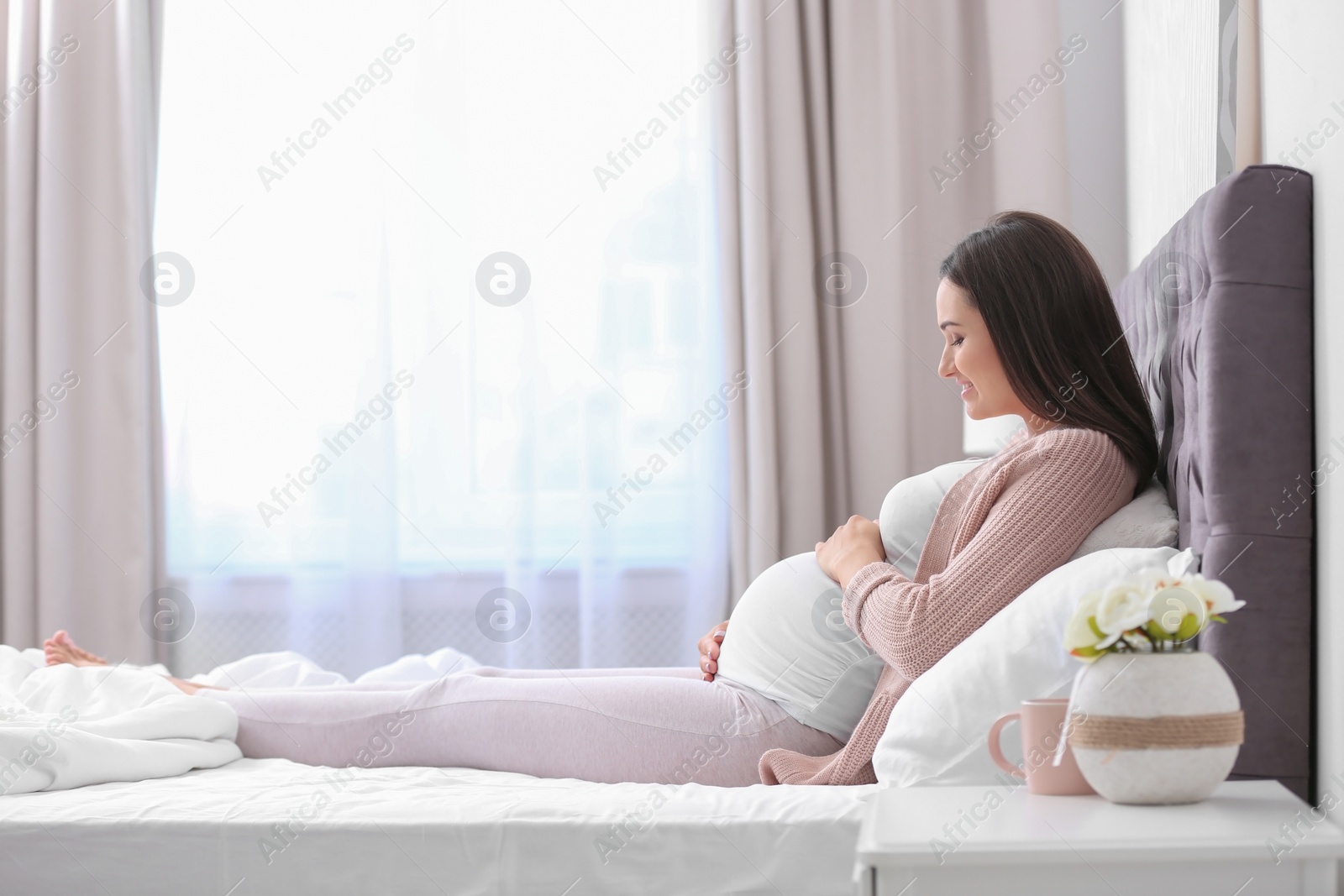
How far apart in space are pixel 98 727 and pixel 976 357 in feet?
3.72

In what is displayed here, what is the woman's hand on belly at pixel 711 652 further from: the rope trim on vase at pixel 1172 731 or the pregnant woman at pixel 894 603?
the rope trim on vase at pixel 1172 731

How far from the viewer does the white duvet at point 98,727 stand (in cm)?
115

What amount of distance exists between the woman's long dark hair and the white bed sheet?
1.55 ft

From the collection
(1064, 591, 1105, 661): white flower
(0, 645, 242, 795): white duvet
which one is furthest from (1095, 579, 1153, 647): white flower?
(0, 645, 242, 795): white duvet

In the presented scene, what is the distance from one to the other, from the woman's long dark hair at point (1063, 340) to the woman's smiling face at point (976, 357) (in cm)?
2

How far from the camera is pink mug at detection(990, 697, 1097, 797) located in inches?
31.8

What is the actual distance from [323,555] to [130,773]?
1.46m

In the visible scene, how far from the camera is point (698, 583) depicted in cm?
256

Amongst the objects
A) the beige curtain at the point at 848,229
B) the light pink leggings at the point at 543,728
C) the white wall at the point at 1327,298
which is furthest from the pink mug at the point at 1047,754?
the beige curtain at the point at 848,229

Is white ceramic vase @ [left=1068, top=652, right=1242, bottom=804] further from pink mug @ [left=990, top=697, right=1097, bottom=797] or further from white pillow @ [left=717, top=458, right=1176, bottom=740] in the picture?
white pillow @ [left=717, top=458, right=1176, bottom=740]

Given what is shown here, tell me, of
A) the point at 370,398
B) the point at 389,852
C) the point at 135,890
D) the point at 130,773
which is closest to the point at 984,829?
the point at 389,852

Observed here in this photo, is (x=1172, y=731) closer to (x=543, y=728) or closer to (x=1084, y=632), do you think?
(x=1084, y=632)

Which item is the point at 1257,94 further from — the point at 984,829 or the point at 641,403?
the point at 641,403

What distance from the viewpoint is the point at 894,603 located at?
1068 millimetres
